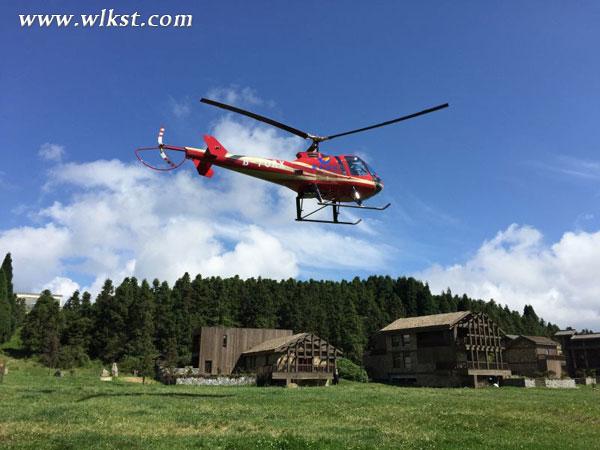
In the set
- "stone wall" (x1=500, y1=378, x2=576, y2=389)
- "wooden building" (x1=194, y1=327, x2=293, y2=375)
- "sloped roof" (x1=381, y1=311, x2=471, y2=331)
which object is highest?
"sloped roof" (x1=381, y1=311, x2=471, y2=331)

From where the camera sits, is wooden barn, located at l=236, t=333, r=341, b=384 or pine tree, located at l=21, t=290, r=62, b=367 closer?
wooden barn, located at l=236, t=333, r=341, b=384

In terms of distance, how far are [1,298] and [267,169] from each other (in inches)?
3142

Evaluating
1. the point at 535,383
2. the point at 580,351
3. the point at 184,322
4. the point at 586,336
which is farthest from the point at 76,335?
the point at 586,336

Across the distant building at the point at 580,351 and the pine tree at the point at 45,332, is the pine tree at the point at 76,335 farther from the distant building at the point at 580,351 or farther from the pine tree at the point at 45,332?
the distant building at the point at 580,351

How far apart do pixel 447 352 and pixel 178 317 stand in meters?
44.5

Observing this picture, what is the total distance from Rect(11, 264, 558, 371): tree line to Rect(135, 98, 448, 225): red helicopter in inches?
1848

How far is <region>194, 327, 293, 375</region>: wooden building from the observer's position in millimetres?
59906

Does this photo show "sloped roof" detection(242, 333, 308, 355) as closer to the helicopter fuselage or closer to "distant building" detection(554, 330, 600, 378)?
the helicopter fuselage

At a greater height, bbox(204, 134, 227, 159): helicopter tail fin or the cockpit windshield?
the cockpit windshield

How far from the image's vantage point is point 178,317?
3132 inches

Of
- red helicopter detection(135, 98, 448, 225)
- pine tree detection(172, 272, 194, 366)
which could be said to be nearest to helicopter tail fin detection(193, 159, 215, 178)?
red helicopter detection(135, 98, 448, 225)

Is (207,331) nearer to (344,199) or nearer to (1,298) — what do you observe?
(344,199)

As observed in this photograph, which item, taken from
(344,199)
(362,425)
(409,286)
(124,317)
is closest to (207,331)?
(124,317)

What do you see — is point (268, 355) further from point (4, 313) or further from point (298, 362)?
point (4, 313)
